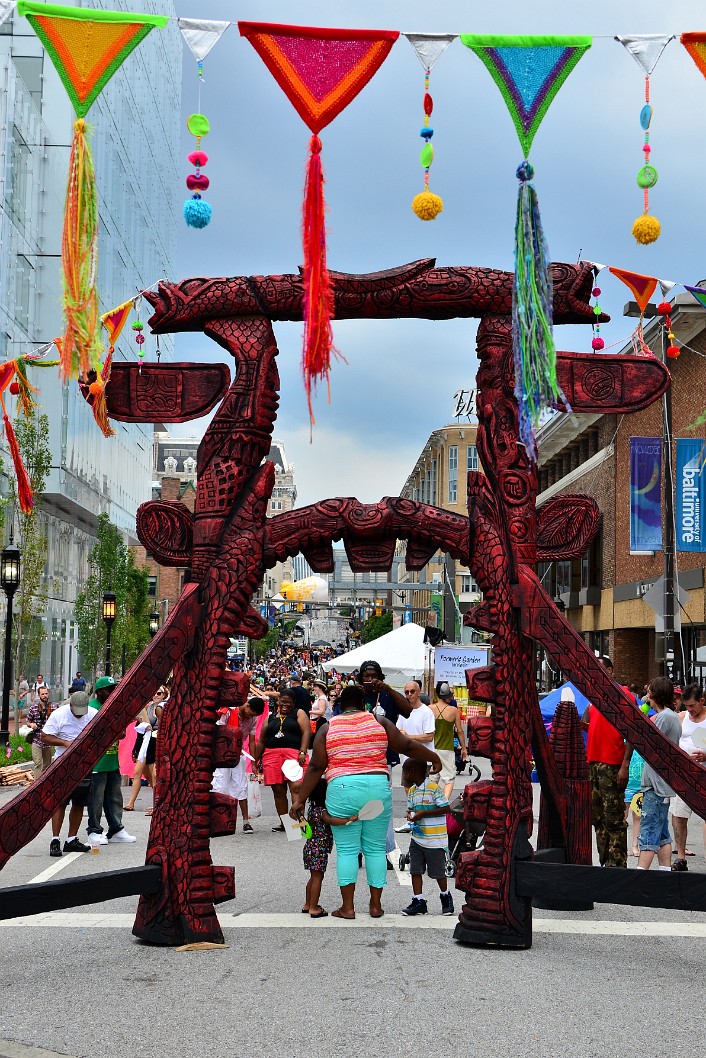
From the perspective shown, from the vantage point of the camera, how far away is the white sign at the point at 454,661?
2086cm

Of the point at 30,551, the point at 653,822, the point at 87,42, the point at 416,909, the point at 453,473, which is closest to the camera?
the point at 87,42

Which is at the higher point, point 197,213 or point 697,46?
point 697,46


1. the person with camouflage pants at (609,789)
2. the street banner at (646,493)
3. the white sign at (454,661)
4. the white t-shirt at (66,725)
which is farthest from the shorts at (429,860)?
the street banner at (646,493)

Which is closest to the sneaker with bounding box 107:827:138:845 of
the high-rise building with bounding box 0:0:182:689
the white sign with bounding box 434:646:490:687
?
the white sign with bounding box 434:646:490:687

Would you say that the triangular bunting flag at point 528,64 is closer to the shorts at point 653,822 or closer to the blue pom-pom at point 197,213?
the blue pom-pom at point 197,213

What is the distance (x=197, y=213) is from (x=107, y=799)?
280 inches

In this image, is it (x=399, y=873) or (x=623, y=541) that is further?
(x=623, y=541)

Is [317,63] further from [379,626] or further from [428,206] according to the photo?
[379,626]

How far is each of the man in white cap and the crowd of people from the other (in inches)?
0.5

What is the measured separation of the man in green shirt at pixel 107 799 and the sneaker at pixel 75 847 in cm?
15

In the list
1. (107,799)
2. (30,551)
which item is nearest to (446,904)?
(107,799)

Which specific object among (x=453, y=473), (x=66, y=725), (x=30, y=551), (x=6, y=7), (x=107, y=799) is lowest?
(x=107, y=799)

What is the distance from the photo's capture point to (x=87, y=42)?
7.02 meters

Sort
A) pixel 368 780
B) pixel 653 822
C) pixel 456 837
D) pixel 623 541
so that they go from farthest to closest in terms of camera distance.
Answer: pixel 623 541
pixel 653 822
pixel 456 837
pixel 368 780
